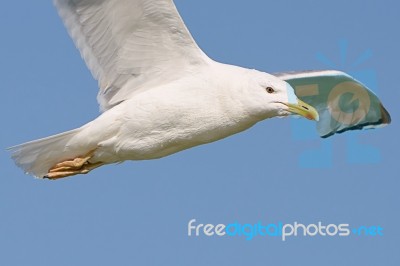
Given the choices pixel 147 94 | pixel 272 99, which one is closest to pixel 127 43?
pixel 147 94

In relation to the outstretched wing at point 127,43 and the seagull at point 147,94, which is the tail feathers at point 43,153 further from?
the outstretched wing at point 127,43

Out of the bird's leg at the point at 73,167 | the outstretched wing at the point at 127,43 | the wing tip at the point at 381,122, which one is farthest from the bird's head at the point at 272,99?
the wing tip at the point at 381,122

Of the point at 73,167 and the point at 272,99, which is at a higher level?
the point at 272,99

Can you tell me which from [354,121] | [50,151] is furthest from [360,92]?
[50,151]

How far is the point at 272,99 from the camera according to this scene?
32.6ft

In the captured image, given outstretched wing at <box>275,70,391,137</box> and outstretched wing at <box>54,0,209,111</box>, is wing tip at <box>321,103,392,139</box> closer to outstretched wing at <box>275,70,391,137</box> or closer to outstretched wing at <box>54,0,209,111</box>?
outstretched wing at <box>275,70,391,137</box>

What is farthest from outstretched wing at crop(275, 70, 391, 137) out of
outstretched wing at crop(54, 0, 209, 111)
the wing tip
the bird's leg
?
the bird's leg

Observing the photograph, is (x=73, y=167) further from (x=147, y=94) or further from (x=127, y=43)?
(x=127, y=43)

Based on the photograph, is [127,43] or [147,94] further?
[127,43]

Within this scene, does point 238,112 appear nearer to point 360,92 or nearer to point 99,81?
point 99,81

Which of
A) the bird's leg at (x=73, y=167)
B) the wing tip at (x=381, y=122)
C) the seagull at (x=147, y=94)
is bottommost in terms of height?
the wing tip at (x=381, y=122)

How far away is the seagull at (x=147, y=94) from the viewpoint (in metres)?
9.93

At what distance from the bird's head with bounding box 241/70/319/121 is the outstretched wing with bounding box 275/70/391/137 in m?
2.53

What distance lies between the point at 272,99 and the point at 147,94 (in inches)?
49.2
